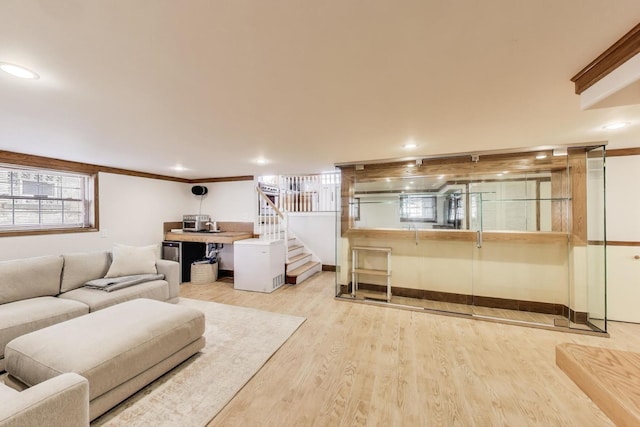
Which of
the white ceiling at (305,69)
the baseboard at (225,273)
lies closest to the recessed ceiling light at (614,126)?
the white ceiling at (305,69)

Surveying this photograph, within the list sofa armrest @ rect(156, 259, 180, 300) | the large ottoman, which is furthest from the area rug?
sofa armrest @ rect(156, 259, 180, 300)

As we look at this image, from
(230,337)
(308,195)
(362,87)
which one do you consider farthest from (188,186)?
(362,87)

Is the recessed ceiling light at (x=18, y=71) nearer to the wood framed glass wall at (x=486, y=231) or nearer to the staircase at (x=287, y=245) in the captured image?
the wood framed glass wall at (x=486, y=231)

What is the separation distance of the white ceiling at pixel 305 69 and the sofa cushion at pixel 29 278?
1332mm

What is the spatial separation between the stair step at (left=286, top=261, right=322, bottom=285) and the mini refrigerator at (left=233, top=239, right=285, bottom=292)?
255 millimetres

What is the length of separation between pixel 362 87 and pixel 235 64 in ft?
2.42

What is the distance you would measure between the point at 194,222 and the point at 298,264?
235 cm

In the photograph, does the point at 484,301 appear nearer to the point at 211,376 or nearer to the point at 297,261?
the point at 297,261

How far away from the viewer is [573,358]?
71 cm

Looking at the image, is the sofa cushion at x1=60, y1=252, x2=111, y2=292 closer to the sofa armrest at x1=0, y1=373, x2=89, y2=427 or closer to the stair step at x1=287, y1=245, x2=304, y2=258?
the sofa armrest at x1=0, y1=373, x2=89, y2=427

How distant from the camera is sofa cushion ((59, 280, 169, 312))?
2527mm

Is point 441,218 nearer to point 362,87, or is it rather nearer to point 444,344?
point 444,344

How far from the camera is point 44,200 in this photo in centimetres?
347

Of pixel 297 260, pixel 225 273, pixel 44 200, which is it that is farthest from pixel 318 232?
pixel 44 200
